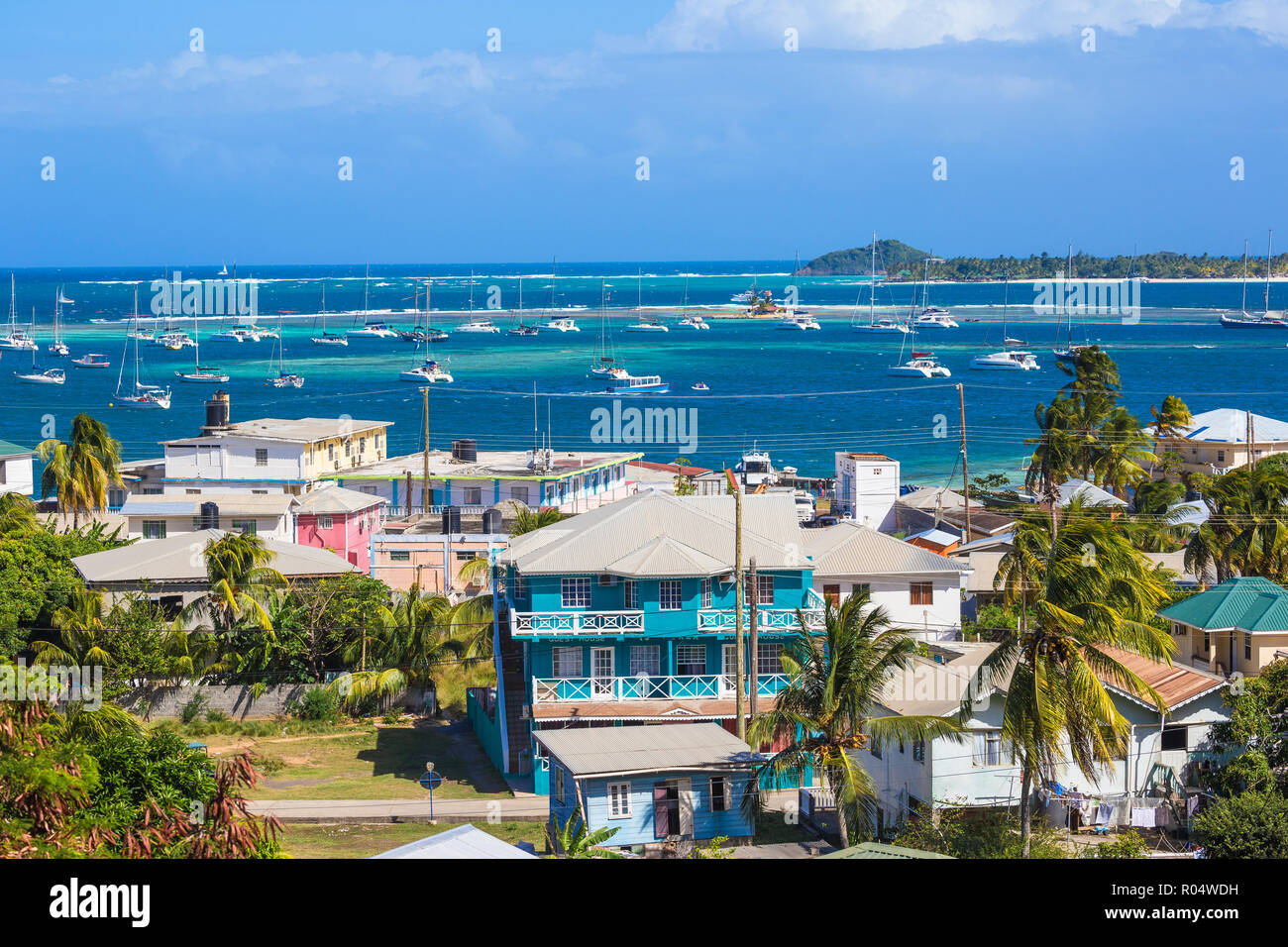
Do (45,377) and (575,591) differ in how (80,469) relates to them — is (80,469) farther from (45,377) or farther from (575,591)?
(45,377)

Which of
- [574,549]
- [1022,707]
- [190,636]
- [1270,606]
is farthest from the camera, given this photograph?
[190,636]

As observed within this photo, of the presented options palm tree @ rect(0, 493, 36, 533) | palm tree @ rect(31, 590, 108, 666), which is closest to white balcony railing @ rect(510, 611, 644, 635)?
palm tree @ rect(31, 590, 108, 666)

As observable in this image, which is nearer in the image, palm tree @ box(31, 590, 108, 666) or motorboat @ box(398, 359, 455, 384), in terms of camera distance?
palm tree @ box(31, 590, 108, 666)

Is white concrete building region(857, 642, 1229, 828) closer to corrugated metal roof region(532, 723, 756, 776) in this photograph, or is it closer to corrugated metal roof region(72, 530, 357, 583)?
corrugated metal roof region(532, 723, 756, 776)

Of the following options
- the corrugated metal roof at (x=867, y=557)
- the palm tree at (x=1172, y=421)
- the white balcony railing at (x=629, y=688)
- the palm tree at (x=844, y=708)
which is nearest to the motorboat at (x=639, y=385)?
the palm tree at (x=1172, y=421)
